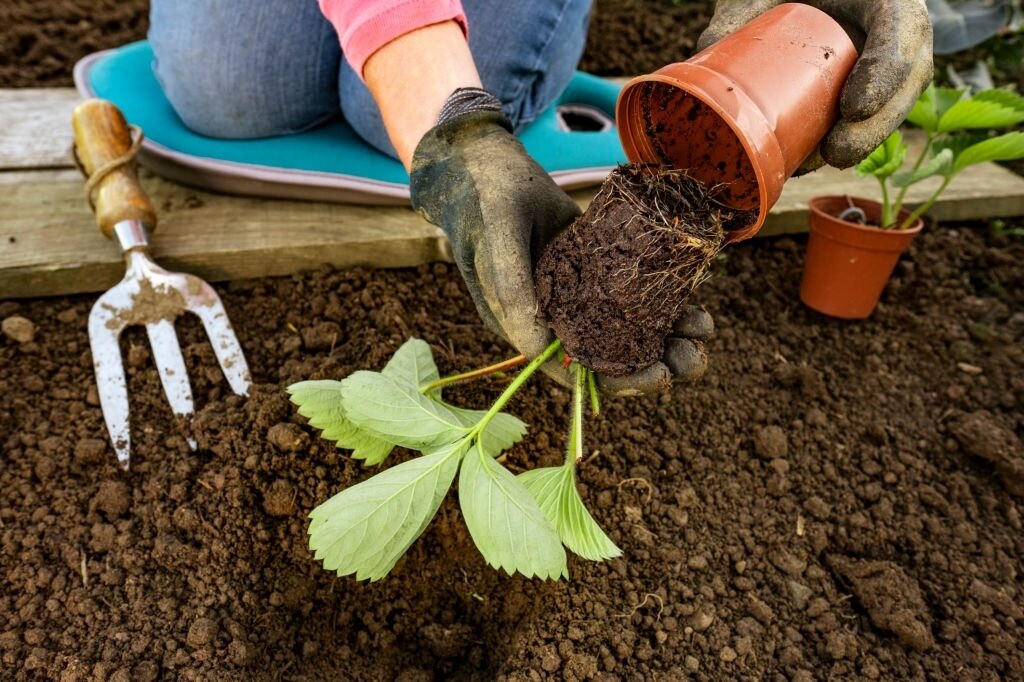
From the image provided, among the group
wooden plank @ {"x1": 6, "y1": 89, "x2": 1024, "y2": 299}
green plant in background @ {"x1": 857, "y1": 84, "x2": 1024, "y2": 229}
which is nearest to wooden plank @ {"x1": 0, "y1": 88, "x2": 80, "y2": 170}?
wooden plank @ {"x1": 6, "y1": 89, "x2": 1024, "y2": 299}

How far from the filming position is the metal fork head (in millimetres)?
1338

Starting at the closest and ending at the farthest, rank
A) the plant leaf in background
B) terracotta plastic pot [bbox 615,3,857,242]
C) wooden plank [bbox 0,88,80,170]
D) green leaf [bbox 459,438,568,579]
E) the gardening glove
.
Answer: terracotta plastic pot [bbox 615,3,857,242], green leaf [bbox 459,438,568,579], the gardening glove, wooden plank [bbox 0,88,80,170], the plant leaf in background

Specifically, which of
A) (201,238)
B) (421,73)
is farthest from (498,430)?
(201,238)

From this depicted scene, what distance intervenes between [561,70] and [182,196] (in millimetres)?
921

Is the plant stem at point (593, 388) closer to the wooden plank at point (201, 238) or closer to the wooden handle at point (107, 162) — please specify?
the wooden plank at point (201, 238)

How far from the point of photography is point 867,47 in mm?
938

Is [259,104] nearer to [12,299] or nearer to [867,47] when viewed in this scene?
[12,299]

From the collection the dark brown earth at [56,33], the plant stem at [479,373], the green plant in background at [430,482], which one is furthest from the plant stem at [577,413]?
the dark brown earth at [56,33]

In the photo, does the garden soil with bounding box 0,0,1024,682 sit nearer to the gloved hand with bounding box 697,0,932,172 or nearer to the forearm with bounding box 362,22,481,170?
the forearm with bounding box 362,22,481,170

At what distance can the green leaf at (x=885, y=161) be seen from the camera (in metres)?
1.47

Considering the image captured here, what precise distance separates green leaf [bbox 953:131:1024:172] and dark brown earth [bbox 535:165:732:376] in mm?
781

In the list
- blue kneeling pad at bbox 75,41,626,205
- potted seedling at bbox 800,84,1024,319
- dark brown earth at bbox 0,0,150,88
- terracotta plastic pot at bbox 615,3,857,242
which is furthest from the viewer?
dark brown earth at bbox 0,0,150,88

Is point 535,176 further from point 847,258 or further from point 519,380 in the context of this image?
point 847,258

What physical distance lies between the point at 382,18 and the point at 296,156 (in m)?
0.63
